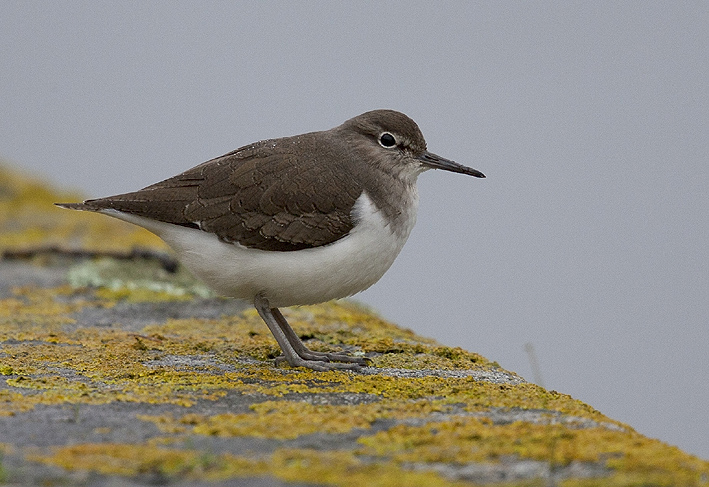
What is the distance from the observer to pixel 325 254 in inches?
226

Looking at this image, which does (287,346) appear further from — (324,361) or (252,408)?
(252,408)

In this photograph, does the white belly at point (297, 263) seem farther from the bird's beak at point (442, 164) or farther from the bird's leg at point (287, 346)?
the bird's beak at point (442, 164)

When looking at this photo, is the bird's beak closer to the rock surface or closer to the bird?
the bird

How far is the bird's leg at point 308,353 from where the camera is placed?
5.64 m

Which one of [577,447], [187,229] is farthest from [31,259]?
[577,447]

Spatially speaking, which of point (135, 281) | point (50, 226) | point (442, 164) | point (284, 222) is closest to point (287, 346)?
point (284, 222)

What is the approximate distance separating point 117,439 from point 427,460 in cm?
129

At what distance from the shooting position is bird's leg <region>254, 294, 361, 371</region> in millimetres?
5408

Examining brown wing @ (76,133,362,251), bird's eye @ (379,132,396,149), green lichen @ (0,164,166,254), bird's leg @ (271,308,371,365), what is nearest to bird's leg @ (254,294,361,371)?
bird's leg @ (271,308,371,365)

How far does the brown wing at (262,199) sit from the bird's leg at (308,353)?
28.7 inches

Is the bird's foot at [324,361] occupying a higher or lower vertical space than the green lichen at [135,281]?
lower

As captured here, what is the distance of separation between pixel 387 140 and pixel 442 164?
0.54 m

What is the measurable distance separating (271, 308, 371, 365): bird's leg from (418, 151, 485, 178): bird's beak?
1825 mm

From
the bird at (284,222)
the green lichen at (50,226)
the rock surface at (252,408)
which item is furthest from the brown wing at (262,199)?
the green lichen at (50,226)
